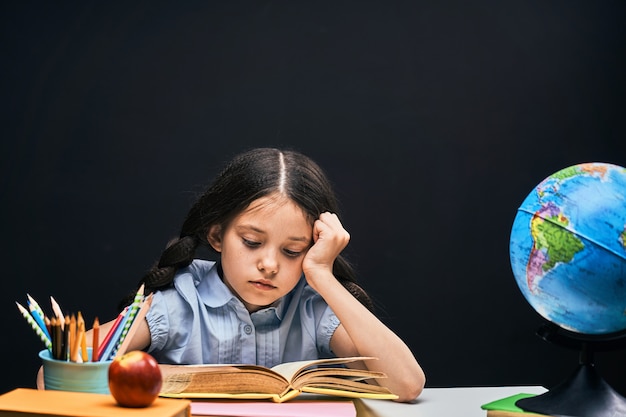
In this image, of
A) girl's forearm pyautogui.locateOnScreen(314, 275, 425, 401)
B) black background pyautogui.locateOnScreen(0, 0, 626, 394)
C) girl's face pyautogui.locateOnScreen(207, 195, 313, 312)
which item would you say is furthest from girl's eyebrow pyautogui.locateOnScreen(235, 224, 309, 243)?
black background pyautogui.locateOnScreen(0, 0, 626, 394)

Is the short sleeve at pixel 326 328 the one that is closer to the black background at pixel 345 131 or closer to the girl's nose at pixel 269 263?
the girl's nose at pixel 269 263

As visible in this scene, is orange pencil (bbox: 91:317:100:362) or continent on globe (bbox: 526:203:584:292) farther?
continent on globe (bbox: 526:203:584:292)

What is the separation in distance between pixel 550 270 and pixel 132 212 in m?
1.84

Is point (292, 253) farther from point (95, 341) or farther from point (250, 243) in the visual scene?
point (95, 341)

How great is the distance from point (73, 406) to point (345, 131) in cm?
208

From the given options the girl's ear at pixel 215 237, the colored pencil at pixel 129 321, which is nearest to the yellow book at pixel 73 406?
the colored pencil at pixel 129 321

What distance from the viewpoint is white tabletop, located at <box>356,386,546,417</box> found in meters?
1.71

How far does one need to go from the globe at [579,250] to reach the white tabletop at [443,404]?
0.27m

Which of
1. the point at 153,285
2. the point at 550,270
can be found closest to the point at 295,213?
the point at 153,285

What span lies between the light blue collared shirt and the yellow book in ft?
2.09

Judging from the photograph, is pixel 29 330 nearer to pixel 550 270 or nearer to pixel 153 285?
pixel 153 285

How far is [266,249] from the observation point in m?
1.93

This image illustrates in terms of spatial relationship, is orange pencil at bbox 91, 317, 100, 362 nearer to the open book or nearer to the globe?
the open book

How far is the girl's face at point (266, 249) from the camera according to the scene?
1.93 meters
